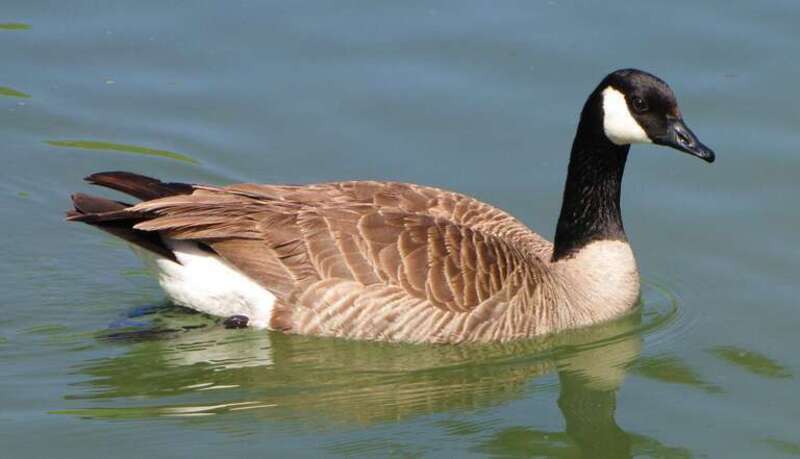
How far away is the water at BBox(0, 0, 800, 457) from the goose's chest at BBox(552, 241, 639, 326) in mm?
186

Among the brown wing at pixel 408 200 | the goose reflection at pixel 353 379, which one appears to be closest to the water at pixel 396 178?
the goose reflection at pixel 353 379

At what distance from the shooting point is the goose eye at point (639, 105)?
9.34 m

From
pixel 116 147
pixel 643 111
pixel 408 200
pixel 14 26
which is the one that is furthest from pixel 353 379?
pixel 14 26

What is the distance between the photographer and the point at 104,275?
33.5 feet

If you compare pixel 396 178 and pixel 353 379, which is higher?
pixel 396 178

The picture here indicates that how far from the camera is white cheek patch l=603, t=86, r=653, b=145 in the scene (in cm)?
939

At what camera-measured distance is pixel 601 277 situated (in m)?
9.91

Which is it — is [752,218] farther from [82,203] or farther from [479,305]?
[82,203]

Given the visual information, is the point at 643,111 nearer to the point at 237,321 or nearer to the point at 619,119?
the point at 619,119

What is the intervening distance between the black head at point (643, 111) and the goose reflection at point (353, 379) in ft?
4.31

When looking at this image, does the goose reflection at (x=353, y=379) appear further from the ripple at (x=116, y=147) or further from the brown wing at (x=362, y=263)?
the ripple at (x=116, y=147)

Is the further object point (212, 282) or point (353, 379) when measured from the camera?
point (212, 282)

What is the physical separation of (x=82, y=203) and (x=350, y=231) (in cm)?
164

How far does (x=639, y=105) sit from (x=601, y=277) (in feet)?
4.01
